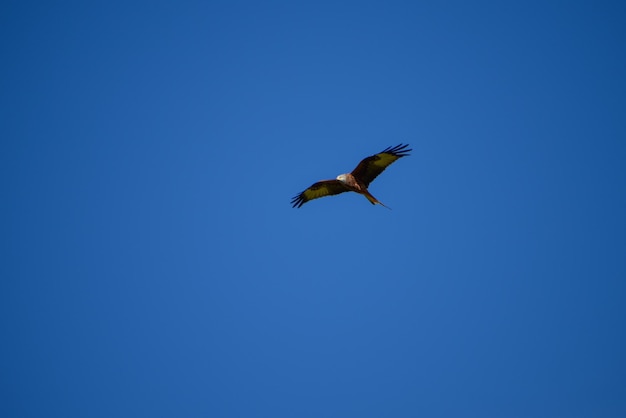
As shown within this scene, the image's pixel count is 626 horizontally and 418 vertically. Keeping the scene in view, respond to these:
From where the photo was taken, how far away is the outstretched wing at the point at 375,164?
11.3 metres

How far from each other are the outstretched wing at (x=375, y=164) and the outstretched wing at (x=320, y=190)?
0.66 m

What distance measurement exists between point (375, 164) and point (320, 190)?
219cm

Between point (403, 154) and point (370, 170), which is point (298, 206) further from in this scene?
point (403, 154)

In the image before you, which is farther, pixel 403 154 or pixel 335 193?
pixel 335 193

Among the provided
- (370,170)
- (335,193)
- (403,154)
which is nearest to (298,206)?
(335,193)

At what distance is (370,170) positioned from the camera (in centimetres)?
1174

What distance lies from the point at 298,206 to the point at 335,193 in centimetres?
125

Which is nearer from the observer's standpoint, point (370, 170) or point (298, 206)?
point (370, 170)

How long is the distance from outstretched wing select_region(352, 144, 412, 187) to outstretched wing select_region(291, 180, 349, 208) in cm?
66

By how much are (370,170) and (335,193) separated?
1696mm

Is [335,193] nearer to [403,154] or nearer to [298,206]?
[298,206]

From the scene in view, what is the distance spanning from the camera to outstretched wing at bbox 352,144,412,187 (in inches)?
446

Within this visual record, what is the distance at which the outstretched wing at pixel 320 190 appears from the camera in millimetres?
12516

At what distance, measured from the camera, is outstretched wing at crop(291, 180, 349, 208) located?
12516 millimetres
